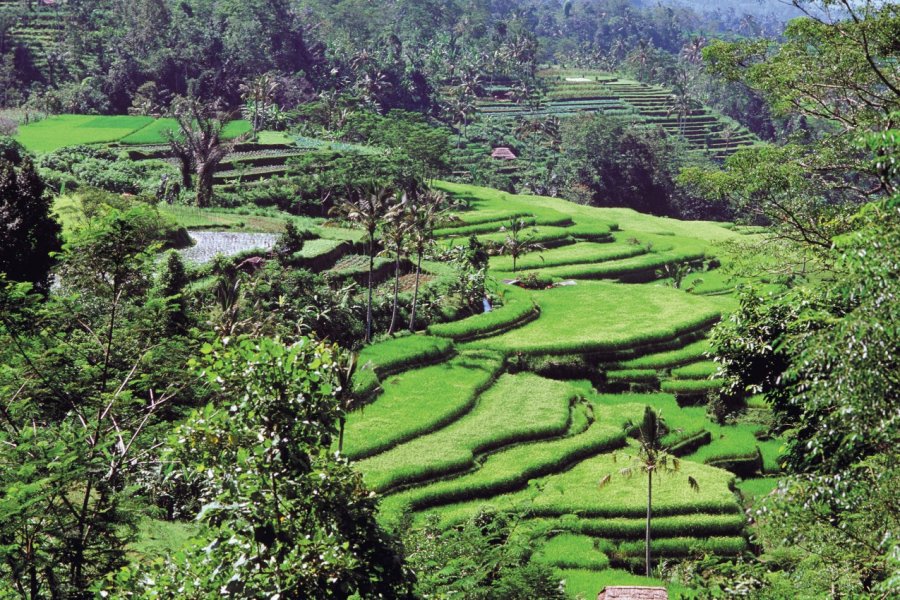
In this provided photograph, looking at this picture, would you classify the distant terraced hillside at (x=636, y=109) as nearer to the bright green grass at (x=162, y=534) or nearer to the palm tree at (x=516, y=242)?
the palm tree at (x=516, y=242)

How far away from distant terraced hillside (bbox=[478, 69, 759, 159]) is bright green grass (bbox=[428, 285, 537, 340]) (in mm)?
69450

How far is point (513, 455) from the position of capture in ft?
97.6

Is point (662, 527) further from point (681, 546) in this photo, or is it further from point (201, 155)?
point (201, 155)

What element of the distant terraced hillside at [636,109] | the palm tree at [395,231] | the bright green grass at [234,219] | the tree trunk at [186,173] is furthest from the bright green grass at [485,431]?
the distant terraced hillside at [636,109]

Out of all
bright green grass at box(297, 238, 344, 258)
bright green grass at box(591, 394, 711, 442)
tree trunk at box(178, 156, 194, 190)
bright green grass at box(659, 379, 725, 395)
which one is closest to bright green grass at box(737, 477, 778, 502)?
bright green grass at box(591, 394, 711, 442)

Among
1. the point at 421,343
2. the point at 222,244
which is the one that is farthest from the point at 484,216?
the point at 421,343

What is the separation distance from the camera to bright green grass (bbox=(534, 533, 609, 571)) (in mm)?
24109

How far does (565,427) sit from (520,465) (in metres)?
3.70

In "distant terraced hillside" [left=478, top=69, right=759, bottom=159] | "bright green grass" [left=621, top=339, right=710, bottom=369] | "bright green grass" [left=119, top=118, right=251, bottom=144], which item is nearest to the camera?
"bright green grass" [left=621, top=339, right=710, bottom=369]

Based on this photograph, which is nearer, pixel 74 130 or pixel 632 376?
pixel 632 376

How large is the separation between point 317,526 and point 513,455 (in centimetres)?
2078

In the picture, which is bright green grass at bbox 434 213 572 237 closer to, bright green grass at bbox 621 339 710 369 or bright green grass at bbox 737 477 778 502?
bright green grass at bbox 621 339 710 369

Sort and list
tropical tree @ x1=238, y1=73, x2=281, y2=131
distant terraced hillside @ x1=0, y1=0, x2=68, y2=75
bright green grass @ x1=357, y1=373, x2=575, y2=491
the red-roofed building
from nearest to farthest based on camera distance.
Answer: bright green grass @ x1=357, y1=373, x2=575, y2=491 < tropical tree @ x1=238, y1=73, x2=281, y2=131 < distant terraced hillside @ x1=0, y1=0, x2=68, y2=75 < the red-roofed building

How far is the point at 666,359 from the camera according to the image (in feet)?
130
